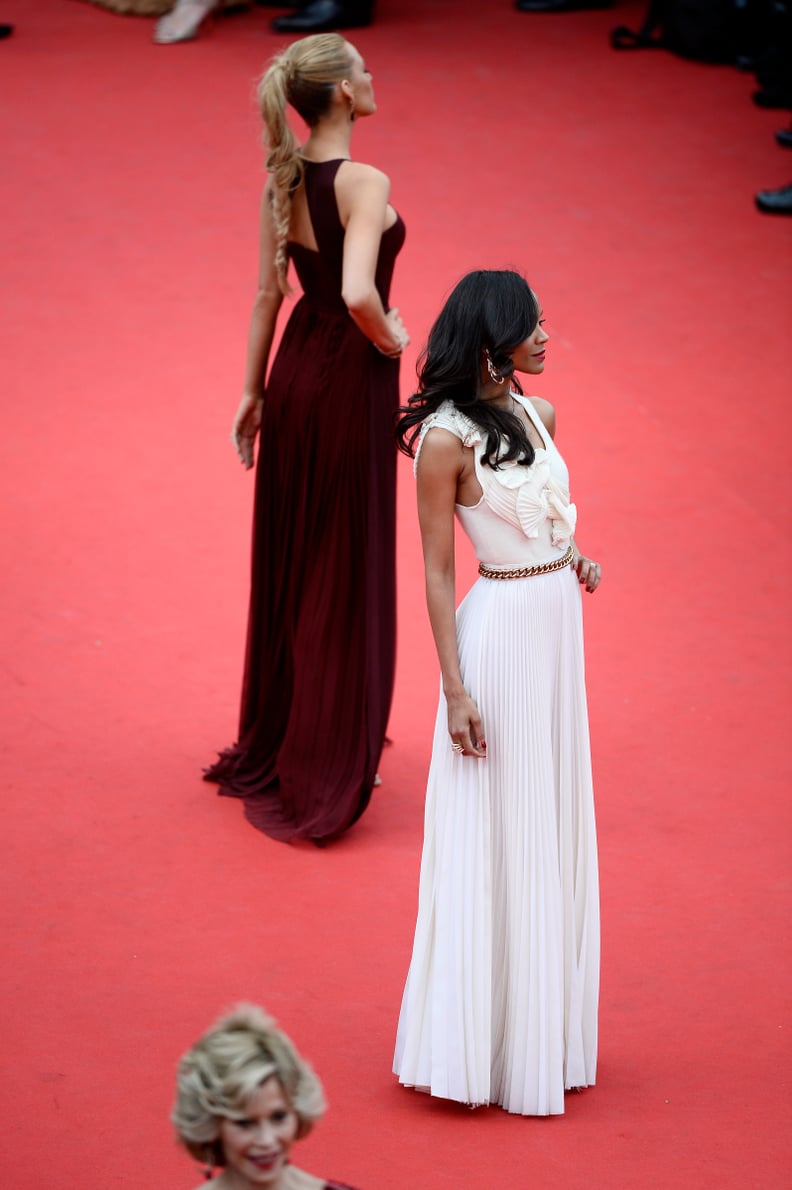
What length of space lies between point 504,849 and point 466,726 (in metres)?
0.27

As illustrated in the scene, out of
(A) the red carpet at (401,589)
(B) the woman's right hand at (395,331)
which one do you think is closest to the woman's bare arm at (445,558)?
(A) the red carpet at (401,589)

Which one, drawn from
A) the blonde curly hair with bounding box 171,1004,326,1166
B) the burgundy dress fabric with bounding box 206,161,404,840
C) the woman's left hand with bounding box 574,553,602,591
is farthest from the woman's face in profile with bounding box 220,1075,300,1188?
the burgundy dress fabric with bounding box 206,161,404,840

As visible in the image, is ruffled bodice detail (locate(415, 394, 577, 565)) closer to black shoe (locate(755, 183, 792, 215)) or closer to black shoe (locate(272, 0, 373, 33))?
black shoe (locate(755, 183, 792, 215))

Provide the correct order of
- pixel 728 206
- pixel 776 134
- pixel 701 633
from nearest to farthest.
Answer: pixel 701 633, pixel 728 206, pixel 776 134

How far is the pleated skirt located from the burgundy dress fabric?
1.23m

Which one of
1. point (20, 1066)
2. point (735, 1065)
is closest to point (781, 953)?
point (735, 1065)

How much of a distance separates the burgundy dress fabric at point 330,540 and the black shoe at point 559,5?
8.52 metres

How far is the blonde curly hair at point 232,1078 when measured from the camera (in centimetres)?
204

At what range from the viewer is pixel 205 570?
6047 mm

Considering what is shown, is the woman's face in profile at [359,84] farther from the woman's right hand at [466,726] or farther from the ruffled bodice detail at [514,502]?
the woman's right hand at [466,726]

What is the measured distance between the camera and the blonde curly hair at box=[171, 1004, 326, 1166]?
2.04m

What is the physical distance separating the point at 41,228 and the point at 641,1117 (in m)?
6.85

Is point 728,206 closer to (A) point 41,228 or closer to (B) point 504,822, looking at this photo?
(A) point 41,228

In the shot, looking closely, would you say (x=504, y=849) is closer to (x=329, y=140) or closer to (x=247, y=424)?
(x=247, y=424)
